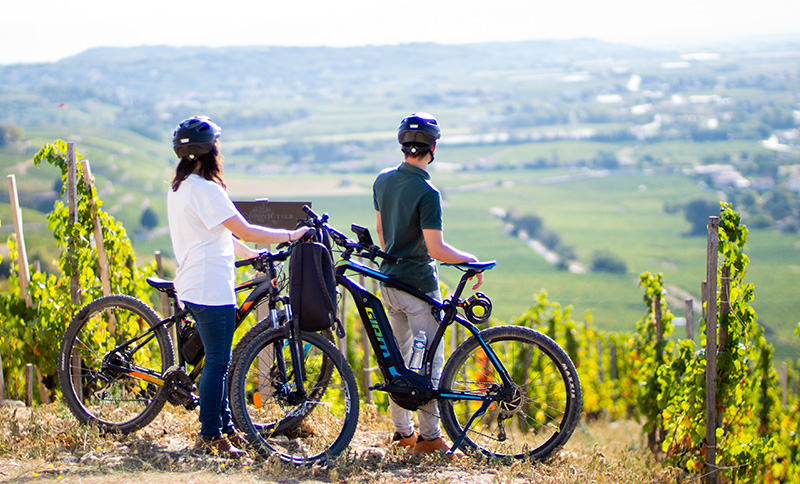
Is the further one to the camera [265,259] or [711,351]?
[711,351]

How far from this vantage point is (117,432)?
4.00 meters

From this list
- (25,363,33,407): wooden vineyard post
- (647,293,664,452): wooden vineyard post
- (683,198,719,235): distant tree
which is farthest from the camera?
(683,198,719,235): distant tree

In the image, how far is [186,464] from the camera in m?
3.64

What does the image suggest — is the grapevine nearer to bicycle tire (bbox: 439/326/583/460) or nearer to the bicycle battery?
the bicycle battery

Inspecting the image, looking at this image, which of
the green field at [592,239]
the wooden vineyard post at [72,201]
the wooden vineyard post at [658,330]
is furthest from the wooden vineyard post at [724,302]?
the green field at [592,239]

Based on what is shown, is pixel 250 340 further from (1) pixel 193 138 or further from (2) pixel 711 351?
(2) pixel 711 351

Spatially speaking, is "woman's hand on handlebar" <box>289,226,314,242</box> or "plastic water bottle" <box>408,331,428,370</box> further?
"plastic water bottle" <box>408,331,428,370</box>

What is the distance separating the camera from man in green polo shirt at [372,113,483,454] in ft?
11.8

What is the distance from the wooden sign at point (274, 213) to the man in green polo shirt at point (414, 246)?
0.75 meters

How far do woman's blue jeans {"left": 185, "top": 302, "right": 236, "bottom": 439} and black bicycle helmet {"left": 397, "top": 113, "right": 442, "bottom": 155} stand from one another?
45.2 inches

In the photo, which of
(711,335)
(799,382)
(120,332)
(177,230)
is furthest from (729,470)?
(799,382)

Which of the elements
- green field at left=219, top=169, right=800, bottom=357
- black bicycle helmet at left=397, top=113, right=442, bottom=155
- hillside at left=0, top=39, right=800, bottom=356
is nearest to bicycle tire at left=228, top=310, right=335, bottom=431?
black bicycle helmet at left=397, top=113, right=442, bottom=155

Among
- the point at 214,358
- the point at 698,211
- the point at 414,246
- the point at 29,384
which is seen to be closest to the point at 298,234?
the point at 414,246

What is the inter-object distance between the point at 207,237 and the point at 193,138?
45 centimetres
